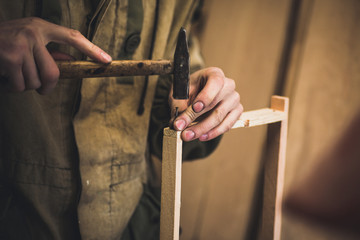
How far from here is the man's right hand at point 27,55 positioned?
17.1 inches

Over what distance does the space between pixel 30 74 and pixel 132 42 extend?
30 cm

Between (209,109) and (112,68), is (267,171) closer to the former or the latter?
(209,109)

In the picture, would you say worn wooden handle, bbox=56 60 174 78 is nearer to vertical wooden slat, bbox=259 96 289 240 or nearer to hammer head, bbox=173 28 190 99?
hammer head, bbox=173 28 190 99

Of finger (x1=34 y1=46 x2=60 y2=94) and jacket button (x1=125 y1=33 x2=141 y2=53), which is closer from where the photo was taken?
finger (x1=34 y1=46 x2=60 y2=94)

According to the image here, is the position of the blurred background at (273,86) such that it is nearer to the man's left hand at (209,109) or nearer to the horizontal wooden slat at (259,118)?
the horizontal wooden slat at (259,118)

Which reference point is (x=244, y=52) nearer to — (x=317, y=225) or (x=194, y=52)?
(x=194, y=52)

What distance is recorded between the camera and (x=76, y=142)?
2.19 feet

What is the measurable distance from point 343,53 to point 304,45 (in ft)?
0.47

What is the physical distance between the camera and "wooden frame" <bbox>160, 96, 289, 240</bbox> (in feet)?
1.64

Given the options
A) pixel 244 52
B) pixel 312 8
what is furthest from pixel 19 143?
pixel 312 8

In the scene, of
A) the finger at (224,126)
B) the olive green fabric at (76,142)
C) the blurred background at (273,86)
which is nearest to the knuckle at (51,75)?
the olive green fabric at (76,142)

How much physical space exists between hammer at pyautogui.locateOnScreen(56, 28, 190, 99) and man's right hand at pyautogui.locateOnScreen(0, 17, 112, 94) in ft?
0.15

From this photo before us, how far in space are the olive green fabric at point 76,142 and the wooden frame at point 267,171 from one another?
255mm

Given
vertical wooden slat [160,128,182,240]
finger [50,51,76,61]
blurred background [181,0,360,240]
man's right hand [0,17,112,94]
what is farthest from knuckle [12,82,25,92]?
blurred background [181,0,360,240]
